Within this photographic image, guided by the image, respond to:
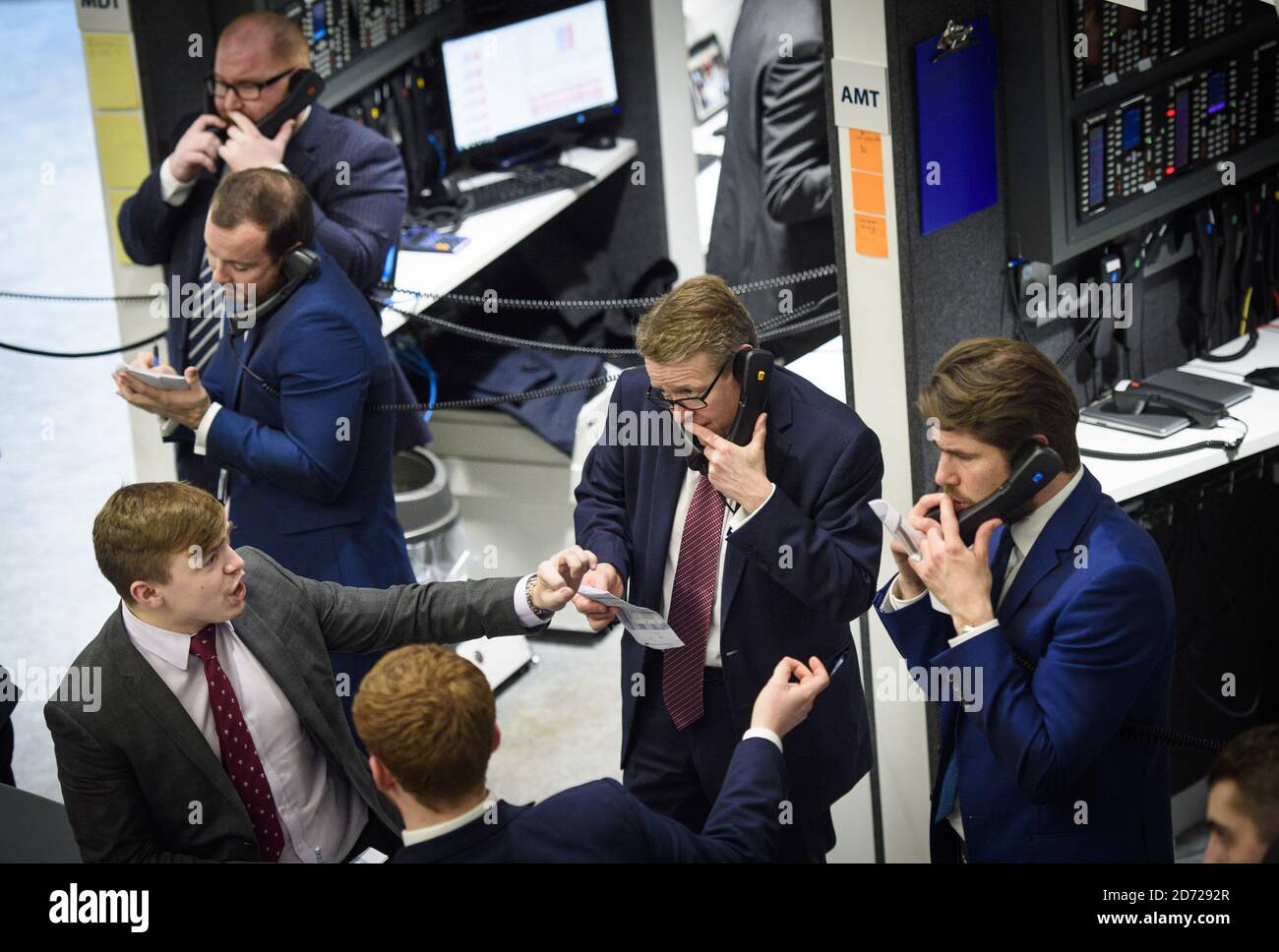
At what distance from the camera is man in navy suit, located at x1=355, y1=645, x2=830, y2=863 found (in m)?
1.65

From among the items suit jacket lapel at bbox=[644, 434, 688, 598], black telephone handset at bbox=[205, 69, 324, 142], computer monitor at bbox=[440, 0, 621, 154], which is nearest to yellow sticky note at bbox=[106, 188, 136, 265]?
black telephone handset at bbox=[205, 69, 324, 142]

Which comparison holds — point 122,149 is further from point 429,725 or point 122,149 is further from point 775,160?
point 429,725

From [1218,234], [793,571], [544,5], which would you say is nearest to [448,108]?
[544,5]

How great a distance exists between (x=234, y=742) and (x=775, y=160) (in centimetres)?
189

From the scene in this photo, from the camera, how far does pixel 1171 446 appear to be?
8.42 feet

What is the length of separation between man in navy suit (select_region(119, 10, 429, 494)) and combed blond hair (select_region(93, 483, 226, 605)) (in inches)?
35.8

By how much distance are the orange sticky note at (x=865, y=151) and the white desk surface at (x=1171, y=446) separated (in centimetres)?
58

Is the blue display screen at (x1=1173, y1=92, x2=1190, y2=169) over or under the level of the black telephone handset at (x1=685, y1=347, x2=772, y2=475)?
over

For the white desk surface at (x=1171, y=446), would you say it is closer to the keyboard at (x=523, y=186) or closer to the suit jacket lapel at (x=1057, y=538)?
the suit jacket lapel at (x=1057, y=538)

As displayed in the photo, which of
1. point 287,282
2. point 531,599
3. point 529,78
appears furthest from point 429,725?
point 529,78

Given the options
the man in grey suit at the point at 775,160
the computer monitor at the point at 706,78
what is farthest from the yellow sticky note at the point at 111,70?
the computer monitor at the point at 706,78

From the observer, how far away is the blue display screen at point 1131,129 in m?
2.52

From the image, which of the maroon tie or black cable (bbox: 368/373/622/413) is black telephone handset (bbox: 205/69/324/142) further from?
the maroon tie

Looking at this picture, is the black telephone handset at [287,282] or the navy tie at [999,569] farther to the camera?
the black telephone handset at [287,282]
